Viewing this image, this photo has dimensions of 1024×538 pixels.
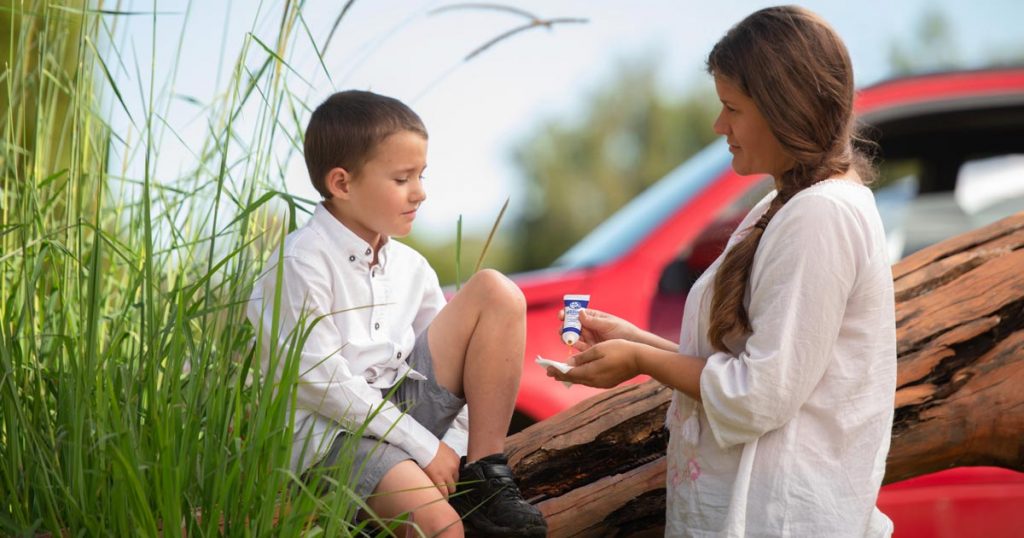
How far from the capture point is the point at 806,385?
2105 mm

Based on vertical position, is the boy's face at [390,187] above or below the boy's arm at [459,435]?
above

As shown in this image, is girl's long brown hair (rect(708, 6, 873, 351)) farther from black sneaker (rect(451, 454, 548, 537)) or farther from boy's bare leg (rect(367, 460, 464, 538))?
boy's bare leg (rect(367, 460, 464, 538))

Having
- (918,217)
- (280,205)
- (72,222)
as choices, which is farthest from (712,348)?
(918,217)

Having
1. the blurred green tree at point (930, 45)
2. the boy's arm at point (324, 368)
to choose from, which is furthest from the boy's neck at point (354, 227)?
the blurred green tree at point (930, 45)

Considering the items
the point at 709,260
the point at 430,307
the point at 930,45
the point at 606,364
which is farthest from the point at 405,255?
the point at 930,45

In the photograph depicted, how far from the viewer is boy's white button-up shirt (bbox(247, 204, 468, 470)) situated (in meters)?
2.29

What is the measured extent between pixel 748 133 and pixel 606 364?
0.51m

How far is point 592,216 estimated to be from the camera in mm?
34969

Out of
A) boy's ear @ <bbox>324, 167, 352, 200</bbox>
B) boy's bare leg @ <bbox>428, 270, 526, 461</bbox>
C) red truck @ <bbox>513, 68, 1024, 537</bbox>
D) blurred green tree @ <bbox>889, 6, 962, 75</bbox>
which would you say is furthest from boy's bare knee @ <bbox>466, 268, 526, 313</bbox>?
blurred green tree @ <bbox>889, 6, 962, 75</bbox>

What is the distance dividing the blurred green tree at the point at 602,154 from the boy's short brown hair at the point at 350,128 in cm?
3128

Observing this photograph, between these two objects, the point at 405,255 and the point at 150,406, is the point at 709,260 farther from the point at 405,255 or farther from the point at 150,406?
the point at 150,406

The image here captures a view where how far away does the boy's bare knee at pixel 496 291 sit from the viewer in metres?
2.43

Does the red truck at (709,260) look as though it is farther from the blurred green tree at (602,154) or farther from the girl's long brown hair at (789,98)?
the blurred green tree at (602,154)

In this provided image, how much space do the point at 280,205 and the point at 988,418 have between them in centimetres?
171
